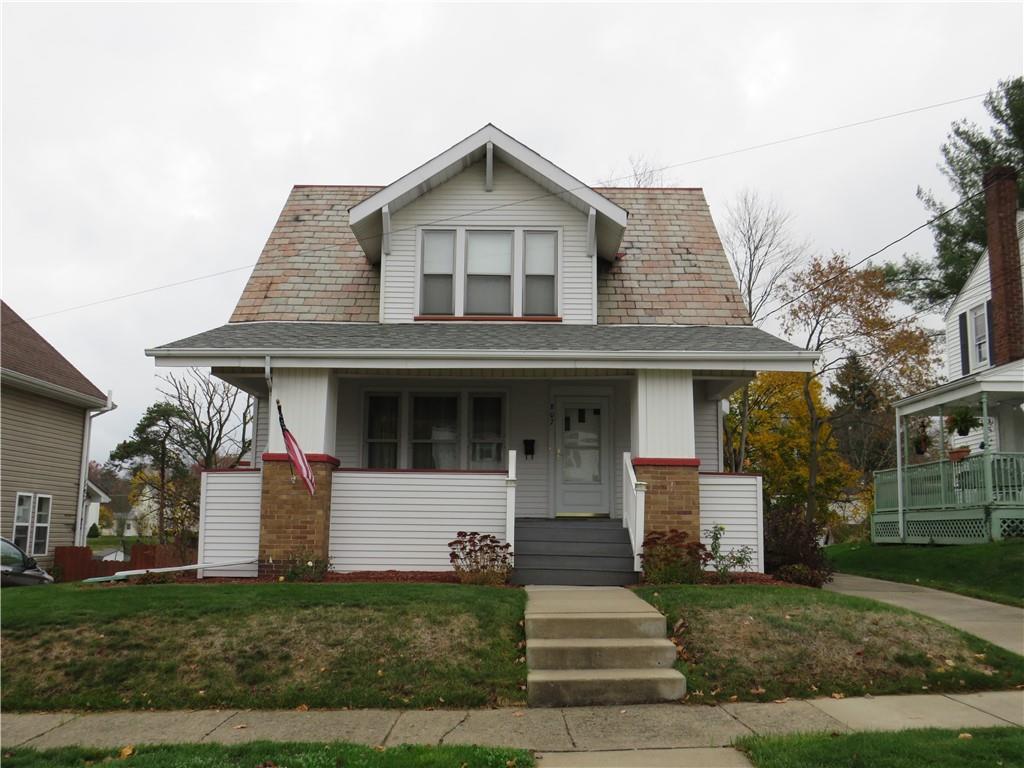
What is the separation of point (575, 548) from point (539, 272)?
16.3 feet

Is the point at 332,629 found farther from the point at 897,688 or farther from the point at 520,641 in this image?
the point at 897,688

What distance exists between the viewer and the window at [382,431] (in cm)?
1465

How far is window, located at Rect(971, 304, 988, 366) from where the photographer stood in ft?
80.8

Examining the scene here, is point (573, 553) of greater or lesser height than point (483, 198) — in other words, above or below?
below

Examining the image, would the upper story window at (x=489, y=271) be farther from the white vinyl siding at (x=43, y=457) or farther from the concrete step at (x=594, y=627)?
the white vinyl siding at (x=43, y=457)

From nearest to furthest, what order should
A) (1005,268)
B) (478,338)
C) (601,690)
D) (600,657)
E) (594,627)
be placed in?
(601,690), (600,657), (594,627), (478,338), (1005,268)

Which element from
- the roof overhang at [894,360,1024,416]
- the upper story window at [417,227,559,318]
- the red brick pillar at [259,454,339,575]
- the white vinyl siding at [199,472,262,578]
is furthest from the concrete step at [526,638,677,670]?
the roof overhang at [894,360,1024,416]

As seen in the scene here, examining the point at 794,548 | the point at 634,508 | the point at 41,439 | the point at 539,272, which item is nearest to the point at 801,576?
the point at 794,548

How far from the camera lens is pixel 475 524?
12430 mm

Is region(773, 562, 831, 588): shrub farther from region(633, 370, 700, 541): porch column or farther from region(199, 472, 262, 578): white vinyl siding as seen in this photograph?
region(199, 472, 262, 578): white vinyl siding

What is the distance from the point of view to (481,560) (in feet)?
38.0

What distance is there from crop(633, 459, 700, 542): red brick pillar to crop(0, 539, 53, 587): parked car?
11.7 meters

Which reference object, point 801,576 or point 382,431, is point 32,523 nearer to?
point 382,431

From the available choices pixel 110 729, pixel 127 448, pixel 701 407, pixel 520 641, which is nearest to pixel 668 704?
pixel 520 641
